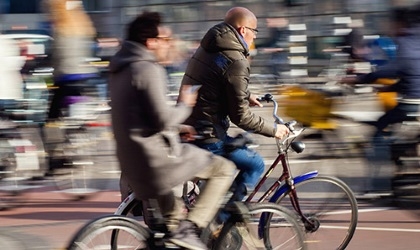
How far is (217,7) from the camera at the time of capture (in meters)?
24.6

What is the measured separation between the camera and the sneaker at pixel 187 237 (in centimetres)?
577

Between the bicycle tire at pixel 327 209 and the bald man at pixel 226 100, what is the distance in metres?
0.35

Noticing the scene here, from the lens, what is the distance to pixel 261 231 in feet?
21.0

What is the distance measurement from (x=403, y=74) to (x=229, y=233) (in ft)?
9.91

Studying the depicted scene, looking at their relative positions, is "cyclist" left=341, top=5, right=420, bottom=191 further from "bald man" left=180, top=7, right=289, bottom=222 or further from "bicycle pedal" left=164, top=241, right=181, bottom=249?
"bicycle pedal" left=164, top=241, right=181, bottom=249

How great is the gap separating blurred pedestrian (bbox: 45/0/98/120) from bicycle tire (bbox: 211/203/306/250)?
3473 millimetres

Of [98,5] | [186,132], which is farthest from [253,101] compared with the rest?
[98,5]

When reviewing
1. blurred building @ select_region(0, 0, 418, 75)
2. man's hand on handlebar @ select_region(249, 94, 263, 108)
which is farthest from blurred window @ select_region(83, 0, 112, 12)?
man's hand on handlebar @ select_region(249, 94, 263, 108)

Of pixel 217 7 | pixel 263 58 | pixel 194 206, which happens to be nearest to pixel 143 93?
pixel 194 206

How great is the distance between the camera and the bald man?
656cm

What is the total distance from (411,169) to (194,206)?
3.18m

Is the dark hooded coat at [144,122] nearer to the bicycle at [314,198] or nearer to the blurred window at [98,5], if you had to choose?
the bicycle at [314,198]

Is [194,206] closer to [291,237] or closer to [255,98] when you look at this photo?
[291,237]

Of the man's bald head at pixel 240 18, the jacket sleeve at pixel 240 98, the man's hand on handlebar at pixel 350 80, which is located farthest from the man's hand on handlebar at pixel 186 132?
the man's hand on handlebar at pixel 350 80
